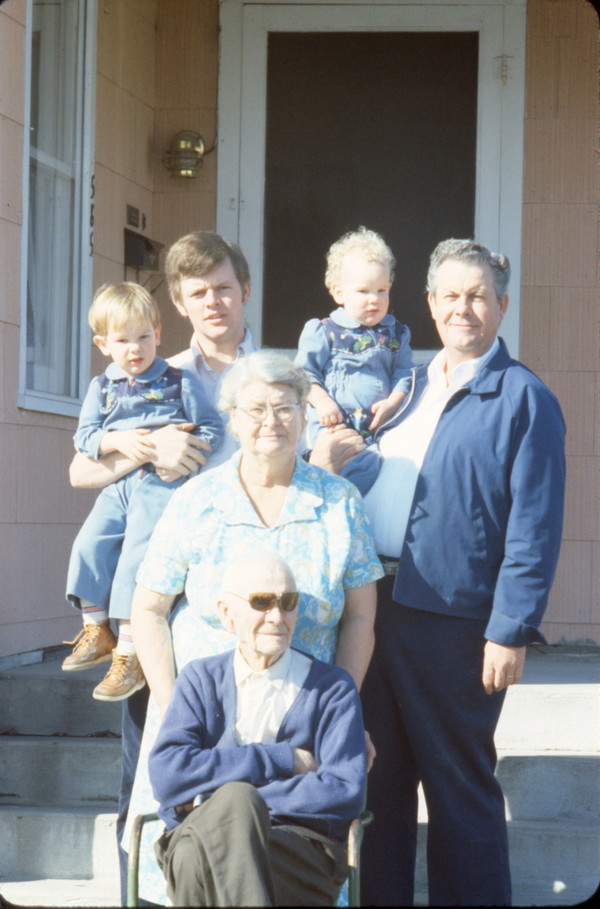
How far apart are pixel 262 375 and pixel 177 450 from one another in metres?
0.50

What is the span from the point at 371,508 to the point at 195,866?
1061 mm

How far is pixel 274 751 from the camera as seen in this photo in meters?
2.61

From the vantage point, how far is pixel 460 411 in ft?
9.98

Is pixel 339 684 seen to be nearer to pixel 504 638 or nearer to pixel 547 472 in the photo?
Result: pixel 504 638

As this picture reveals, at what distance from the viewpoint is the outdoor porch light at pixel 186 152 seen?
566 centimetres

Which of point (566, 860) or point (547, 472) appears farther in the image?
Answer: point (566, 860)

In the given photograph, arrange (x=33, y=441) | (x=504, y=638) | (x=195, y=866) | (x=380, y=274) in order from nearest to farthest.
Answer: (x=195, y=866), (x=504, y=638), (x=380, y=274), (x=33, y=441)

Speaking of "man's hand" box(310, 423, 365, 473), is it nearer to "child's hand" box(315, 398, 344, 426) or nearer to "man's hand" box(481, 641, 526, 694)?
"child's hand" box(315, 398, 344, 426)

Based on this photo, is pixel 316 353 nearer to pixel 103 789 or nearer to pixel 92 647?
pixel 92 647

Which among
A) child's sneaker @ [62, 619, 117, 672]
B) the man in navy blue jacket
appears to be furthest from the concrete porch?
the man in navy blue jacket

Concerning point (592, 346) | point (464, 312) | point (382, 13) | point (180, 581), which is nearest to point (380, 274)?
point (464, 312)

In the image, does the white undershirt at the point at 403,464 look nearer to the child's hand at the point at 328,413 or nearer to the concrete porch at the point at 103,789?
the child's hand at the point at 328,413

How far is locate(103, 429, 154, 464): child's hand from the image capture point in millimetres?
3297

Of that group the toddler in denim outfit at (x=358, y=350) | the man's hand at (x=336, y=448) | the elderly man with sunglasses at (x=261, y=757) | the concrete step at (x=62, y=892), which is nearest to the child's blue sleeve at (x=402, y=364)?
the toddler in denim outfit at (x=358, y=350)
